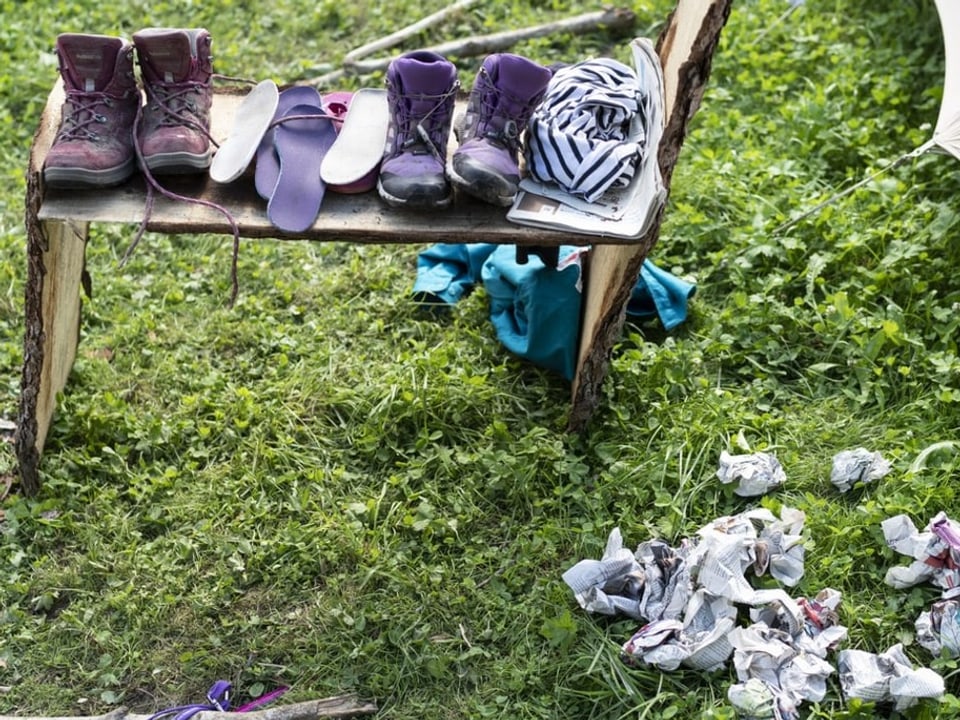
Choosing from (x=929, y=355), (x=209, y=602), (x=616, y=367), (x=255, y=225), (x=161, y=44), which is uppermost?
(x=161, y=44)

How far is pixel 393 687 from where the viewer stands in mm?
2820

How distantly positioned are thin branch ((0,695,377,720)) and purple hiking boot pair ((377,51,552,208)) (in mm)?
1277

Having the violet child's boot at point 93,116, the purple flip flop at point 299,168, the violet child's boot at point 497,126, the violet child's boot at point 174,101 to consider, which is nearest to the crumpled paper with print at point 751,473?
the violet child's boot at point 497,126

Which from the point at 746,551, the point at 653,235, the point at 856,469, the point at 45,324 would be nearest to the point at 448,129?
the point at 653,235

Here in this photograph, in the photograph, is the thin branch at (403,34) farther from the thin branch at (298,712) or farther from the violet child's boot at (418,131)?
the thin branch at (298,712)

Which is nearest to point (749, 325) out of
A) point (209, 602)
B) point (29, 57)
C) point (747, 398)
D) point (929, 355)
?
point (747, 398)

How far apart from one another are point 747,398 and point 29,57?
362 centimetres

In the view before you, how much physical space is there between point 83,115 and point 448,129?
0.95 meters

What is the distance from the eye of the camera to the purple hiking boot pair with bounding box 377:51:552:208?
110 inches

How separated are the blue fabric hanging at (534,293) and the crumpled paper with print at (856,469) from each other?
0.78 meters

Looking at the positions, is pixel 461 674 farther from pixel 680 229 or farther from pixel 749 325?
pixel 680 229

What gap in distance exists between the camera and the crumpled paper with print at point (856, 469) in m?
3.21

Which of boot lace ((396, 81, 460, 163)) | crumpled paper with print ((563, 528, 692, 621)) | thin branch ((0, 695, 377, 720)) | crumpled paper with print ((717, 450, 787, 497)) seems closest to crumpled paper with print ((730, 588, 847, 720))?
crumpled paper with print ((563, 528, 692, 621))

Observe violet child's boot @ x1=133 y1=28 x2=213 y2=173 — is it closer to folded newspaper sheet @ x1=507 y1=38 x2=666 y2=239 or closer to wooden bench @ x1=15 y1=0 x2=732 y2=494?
wooden bench @ x1=15 y1=0 x2=732 y2=494
